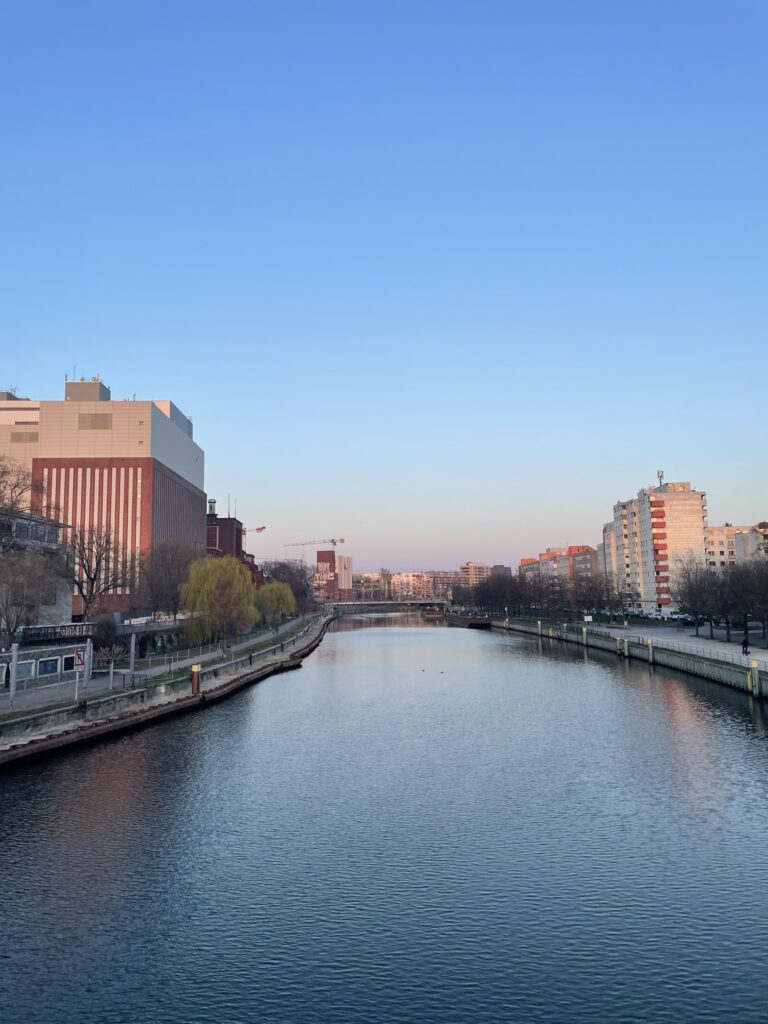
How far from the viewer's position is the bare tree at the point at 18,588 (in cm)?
5278

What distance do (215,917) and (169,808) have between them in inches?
440

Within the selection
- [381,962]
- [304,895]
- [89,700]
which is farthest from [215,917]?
[89,700]

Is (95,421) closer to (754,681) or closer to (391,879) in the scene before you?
(754,681)

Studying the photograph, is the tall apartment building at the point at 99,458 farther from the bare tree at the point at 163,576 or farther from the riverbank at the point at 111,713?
the riverbank at the point at 111,713

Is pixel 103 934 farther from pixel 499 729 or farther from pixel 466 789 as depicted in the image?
A: pixel 499 729

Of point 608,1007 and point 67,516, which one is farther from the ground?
point 67,516

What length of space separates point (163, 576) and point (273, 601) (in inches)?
1039

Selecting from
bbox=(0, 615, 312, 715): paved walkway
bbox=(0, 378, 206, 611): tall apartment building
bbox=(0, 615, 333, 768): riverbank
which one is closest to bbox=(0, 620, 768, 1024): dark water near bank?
bbox=(0, 615, 333, 768): riverbank

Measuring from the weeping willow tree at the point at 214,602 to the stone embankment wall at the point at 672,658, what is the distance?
144 feet

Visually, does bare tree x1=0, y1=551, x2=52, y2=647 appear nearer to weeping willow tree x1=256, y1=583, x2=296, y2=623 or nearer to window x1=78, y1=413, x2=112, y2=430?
weeping willow tree x1=256, y1=583, x2=296, y2=623

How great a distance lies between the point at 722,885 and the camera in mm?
22859

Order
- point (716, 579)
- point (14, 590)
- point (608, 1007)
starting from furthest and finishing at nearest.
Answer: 1. point (716, 579)
2. point (14, 590)
3. point (608, 1007)

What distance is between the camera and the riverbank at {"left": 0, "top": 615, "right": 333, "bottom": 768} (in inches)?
1519

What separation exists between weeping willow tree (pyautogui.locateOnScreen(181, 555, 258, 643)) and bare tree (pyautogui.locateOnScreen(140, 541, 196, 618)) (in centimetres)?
1830
